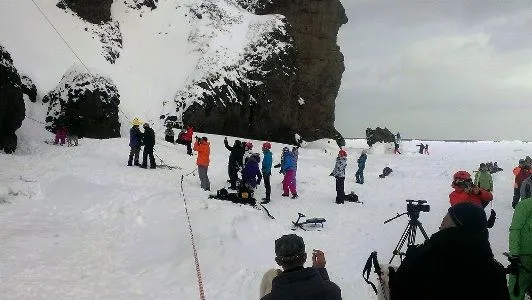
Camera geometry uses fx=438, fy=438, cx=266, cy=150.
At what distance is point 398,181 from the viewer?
22.0m

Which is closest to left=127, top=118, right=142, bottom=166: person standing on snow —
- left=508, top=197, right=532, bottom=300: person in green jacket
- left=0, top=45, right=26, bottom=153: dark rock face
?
left=0, top=45, right=26, bottom=153: dark rock face

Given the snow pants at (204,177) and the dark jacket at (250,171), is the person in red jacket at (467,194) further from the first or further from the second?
the snow pants at (204,177)

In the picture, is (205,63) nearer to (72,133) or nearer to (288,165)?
(72,133)

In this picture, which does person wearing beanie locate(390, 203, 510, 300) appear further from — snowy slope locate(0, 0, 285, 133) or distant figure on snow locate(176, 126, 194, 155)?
snowy slope locate(0, 0, 285, 133)

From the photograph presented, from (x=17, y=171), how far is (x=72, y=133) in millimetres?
7796

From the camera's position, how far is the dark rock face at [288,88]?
3162 centimetres

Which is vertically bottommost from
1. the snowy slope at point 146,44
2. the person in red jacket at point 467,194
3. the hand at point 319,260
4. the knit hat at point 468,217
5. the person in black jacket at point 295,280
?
the hand at point 319,260

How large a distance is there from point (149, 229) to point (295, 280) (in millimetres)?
7670

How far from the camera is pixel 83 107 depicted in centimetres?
2220

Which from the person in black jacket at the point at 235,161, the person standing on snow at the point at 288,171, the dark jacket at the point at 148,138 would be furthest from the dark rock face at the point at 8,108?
the person standing on snow at the point at 288,171

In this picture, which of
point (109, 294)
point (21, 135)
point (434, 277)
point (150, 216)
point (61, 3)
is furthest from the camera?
point (61, 3)

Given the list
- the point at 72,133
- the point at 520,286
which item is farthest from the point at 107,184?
the point at 520,286

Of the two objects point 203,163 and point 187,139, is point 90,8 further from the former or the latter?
point 203,163

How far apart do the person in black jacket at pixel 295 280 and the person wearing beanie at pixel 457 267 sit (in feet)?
Result: 1.89
